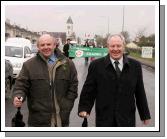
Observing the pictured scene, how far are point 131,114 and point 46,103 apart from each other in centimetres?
86

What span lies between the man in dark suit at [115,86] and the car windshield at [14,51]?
10175 mm

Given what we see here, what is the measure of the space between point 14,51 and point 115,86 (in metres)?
10.8

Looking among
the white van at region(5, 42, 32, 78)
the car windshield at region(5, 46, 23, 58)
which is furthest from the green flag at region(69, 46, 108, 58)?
the car windshield at region(5, 46, 23, 58)

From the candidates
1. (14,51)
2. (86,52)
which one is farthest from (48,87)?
(86,52)

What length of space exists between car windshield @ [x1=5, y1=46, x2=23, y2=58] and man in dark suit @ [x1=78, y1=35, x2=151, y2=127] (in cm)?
1018

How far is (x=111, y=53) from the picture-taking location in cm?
409

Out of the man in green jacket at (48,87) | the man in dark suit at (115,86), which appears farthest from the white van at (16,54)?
the man in dark suit at (115,86)

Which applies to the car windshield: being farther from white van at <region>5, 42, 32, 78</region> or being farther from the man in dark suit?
the man in dark suit

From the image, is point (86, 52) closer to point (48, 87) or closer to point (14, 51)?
point (14, 51)

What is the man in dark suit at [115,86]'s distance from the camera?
415 centimetres

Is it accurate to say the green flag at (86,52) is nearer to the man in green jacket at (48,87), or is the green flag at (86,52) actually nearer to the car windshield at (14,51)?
the car windshield at (14,51)

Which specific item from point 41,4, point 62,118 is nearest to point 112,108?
point 62,118

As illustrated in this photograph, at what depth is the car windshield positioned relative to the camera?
1427cm

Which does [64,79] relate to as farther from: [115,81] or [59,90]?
[115,81]
